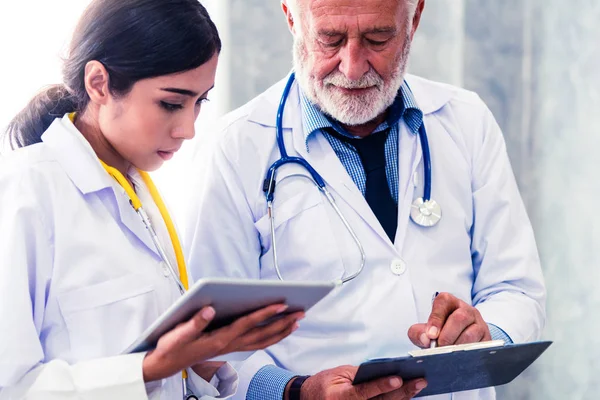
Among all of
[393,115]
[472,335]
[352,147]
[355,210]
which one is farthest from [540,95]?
[472,335]

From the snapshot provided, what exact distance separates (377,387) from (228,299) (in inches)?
17.2

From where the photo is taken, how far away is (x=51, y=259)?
1278mm

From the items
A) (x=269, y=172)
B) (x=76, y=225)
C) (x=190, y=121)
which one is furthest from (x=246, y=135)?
(x=76, y=225)

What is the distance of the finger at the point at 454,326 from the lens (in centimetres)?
156

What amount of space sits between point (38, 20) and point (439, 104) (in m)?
1.05

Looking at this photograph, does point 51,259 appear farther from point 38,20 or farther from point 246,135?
point 38,20

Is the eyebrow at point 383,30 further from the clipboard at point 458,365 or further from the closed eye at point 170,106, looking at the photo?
the clipboard at point 458,365

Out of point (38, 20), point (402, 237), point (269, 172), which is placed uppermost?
point (38, 20)

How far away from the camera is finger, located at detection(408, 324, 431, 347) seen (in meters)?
1.56

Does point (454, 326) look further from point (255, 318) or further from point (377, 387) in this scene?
point (255, 318)

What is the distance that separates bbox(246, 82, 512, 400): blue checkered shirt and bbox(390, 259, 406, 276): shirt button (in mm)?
156

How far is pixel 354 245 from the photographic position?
5.82ft

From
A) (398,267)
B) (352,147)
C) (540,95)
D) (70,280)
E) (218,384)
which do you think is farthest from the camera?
(540,95)

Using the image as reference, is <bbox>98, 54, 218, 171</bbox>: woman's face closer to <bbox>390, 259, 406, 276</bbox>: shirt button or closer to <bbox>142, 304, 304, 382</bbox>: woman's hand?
<bbox>142, 304, 304, 382</bbox>: woman's hand
